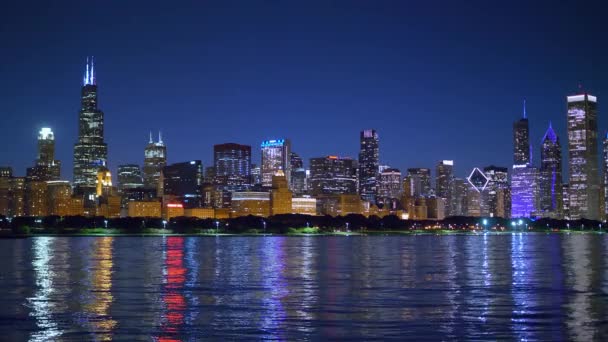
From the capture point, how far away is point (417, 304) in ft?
135

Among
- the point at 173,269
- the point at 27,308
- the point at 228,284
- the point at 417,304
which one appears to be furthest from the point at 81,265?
the point at 417,304

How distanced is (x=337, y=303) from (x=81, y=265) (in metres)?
39.5

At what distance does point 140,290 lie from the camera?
48.3 m

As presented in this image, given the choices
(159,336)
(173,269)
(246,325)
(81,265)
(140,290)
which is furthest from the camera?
(81,265)

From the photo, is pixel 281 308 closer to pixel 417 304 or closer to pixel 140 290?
pixel 417 304

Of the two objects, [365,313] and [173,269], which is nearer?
[365,313]

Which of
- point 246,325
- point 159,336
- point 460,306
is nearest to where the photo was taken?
point 159,336

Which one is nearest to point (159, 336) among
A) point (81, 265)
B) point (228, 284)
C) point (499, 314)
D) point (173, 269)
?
point (499, 314)

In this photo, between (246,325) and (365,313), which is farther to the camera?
(365,313)

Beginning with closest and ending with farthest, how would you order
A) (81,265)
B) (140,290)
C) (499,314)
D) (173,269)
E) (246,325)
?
(246,325)
(499,314)
(140,290)
(173,269)
(81,265)

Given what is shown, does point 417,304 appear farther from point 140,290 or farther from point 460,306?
point 140,290

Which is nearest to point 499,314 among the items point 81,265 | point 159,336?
point 159,336

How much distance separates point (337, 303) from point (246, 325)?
8.95 m

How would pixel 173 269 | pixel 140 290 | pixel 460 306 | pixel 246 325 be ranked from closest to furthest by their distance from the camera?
pixel 246 325
pixel 460 306
pixel 140 290
pixel 173 269
